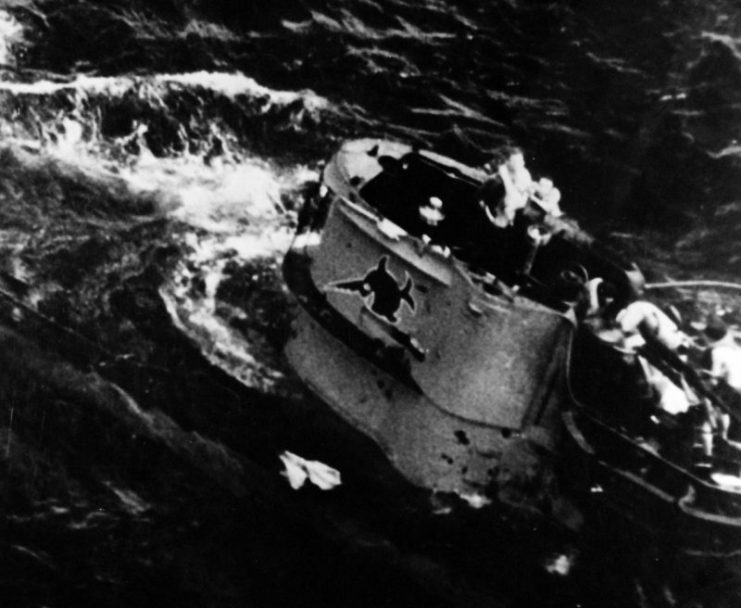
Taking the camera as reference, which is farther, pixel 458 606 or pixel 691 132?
pixel 458 606

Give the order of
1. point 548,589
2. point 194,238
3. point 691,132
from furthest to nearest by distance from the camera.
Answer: point 194,238, point 548,589, point 691,132

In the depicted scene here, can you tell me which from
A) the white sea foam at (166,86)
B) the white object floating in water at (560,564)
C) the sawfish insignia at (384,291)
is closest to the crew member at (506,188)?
the sawfish insignia at (384,291)

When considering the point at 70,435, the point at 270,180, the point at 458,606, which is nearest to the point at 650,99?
the point at 270,180

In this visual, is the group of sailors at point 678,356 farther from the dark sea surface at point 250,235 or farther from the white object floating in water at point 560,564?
the white object floating in water at point 560,564

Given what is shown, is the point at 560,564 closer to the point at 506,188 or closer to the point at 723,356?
the point at 723,356

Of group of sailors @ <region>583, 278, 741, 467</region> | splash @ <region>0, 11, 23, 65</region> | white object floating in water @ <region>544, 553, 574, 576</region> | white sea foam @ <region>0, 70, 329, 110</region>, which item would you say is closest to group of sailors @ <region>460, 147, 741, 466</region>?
group of sailors @ <region>583, 278, 741, 467</region>

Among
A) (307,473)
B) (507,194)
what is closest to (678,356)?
(507,194)

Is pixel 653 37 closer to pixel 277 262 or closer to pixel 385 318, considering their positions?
pixel 385 318
